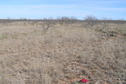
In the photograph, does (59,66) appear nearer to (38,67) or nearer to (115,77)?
(38,67)

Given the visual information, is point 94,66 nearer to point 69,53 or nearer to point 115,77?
point 115,77

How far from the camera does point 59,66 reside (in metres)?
5.31

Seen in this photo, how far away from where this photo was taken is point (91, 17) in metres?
25.8

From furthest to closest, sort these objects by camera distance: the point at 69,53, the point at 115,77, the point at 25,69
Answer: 1. the point at 69,53
2. the point at 25,69
3. the point at 115,77

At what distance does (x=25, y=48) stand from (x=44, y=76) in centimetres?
431

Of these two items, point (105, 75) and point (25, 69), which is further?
point (25, 69)

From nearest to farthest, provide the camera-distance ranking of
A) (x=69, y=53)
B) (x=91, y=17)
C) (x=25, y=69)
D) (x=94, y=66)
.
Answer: (x=25, y=69) < (x=94, y=66) < (x=69, y=53) < (x=91, y=17)

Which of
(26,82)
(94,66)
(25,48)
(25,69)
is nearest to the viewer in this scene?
(26,82)

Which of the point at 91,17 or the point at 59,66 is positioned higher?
the point at 91,17

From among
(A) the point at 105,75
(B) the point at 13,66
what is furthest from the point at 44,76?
(A) the point at 105,75

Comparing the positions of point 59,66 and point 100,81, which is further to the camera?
point 59,66

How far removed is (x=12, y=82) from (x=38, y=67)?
4.35 ft

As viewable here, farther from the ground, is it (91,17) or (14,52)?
(91,17)

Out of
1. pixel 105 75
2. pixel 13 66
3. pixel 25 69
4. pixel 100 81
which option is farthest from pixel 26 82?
pixel 105 75
